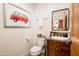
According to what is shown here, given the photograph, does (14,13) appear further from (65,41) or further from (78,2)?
(78,2)

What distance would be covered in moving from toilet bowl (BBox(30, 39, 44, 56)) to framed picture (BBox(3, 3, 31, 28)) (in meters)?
0.60

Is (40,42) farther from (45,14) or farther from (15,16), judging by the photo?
(15,16)

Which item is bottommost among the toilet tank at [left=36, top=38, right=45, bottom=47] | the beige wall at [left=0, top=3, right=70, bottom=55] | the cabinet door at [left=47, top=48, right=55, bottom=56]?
the cabinet door at [left=47, top=48, right=55, bottom=56]

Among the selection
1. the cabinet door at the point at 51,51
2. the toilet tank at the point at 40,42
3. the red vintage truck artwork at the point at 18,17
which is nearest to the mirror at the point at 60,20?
the toilet tank at the point at 40,42

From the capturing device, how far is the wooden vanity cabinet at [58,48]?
2497mm

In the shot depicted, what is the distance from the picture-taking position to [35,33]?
3520 millimetres

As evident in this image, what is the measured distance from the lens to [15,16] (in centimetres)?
257

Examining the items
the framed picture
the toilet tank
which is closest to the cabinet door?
the toilet tank

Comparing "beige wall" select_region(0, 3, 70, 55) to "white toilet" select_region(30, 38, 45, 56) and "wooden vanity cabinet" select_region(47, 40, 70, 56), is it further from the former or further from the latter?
"wooden vanity cabinet" select_region(47, 40, 70, 56)

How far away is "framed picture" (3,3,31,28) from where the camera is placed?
7.50 feet

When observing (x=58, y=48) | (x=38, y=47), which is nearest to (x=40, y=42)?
(x=38, y=47)

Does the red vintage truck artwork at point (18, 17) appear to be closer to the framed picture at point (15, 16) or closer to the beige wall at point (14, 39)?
the framed picture at point (15, 16)

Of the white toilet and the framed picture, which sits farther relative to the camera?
the white toilet

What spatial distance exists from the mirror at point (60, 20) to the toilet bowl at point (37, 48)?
571 mm
